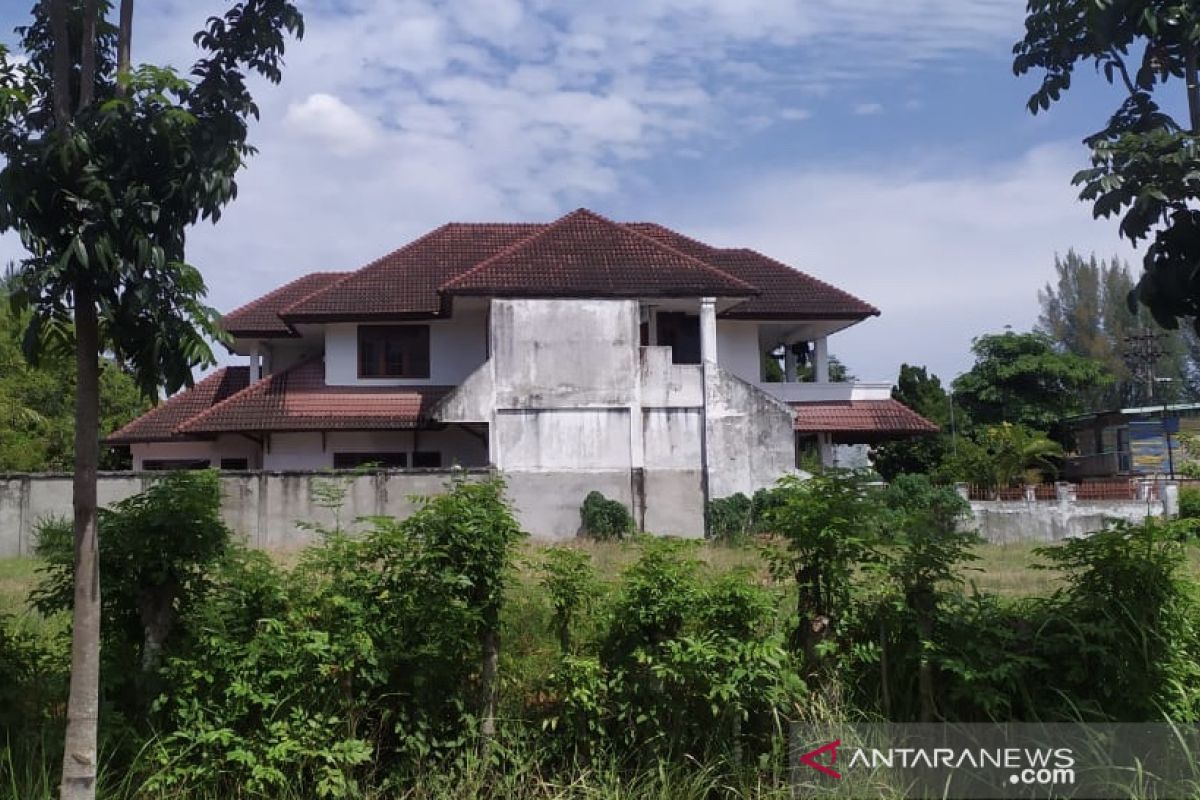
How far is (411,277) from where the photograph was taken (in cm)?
2698

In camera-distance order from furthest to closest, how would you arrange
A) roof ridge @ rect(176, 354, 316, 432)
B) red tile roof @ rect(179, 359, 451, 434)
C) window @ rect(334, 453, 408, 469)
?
window @ rect(334, 453, 408, 469)
roof ridge @ rect(176, 354, 316, 432)
red tile roof @ rect(179, 359, 451, 434)

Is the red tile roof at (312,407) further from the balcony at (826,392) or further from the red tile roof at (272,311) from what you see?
the balcony at (826,392)

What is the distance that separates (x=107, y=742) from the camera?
18.7ft

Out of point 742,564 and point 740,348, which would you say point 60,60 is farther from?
point 740,348

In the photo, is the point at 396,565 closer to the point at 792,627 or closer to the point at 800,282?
the point at 792,627

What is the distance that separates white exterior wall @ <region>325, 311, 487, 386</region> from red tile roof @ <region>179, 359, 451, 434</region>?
0.66 feet

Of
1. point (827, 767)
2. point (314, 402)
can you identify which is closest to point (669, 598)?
point (827, 767)

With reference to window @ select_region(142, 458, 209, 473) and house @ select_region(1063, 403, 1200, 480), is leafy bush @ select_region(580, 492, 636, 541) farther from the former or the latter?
house @ select_region(1063, 403, 1200, 480)

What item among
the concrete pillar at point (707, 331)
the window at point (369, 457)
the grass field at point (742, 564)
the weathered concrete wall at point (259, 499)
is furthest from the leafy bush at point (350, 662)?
the window at point (369, 457)

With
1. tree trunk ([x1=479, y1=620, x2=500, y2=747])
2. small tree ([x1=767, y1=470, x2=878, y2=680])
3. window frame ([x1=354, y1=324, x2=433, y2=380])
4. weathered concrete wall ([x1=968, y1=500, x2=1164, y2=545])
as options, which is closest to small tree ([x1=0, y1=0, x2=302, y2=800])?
tree trunk ([x1=479, y1=620, x2=500, y2=747])

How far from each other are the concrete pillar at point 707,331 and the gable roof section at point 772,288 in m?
1.63

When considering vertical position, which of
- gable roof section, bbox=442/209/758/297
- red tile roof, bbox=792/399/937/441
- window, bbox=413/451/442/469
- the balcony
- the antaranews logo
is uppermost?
gable roof section, bbox=442/209/758/297

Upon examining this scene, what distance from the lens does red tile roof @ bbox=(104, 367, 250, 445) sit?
26484 millimetres

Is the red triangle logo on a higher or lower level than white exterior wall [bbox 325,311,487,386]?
lower
